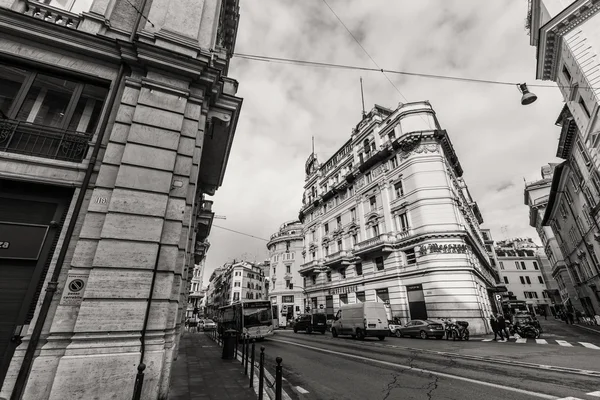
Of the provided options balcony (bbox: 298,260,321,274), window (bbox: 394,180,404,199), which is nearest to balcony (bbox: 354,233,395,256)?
window (bbox: 394,180,404,199)

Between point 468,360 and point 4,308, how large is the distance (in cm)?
1378

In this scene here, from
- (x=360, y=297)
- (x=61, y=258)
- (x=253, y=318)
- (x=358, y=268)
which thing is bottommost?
(x=253, y=318)

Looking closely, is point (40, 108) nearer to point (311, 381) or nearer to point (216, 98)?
point (216, 98)

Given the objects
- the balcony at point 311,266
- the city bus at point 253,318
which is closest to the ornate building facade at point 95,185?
the city bus at point 253,318

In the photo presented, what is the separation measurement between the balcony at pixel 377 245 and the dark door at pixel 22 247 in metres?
26.7

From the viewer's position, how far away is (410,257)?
2702 centimetres

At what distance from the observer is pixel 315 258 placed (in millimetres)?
41469

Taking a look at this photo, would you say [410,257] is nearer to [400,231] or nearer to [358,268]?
[400,231]

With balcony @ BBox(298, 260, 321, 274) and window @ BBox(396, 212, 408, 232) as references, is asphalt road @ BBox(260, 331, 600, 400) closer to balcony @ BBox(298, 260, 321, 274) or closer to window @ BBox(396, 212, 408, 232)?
window @ BBox(396, 212, 408, 232)

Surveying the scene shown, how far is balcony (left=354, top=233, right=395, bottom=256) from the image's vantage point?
28109 mm

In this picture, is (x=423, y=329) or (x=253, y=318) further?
(x=253, y=318)

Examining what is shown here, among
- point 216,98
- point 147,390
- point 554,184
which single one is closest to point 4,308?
point 147,390

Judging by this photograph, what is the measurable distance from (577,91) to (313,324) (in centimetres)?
3029

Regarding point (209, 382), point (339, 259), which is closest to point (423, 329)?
point (339, 259)
